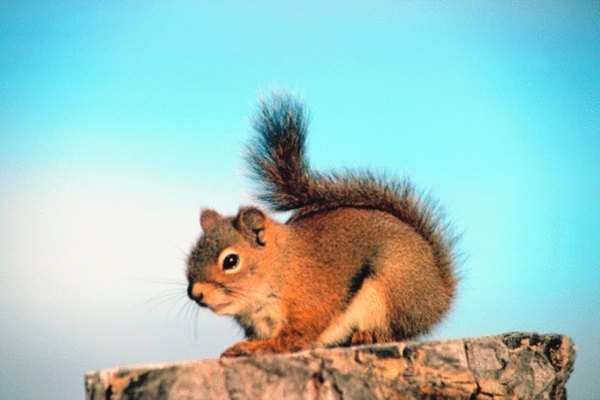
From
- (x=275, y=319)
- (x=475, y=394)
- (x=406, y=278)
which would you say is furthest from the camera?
(x=406, y=278)

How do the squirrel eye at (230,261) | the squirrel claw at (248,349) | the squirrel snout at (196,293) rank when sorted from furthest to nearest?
the squirrel eye at (230,261) → the squirrel snout at (196,293) → the squirrel claw at (248,349)

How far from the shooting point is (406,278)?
13.6 feet

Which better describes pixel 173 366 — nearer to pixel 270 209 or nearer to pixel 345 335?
pixel 345 335

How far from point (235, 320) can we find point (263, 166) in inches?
38.2

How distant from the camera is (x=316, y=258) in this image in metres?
4.20

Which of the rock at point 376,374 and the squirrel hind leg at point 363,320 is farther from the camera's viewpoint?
the squirrel hind leg at point 363,320

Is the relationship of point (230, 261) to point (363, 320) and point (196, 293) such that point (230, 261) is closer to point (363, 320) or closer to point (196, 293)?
point (196, 293)

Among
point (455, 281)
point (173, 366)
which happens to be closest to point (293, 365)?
point (173, 366)

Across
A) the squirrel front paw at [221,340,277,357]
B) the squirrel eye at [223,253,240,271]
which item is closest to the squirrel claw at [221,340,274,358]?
the squirrel front paw at [221,340,277,357]

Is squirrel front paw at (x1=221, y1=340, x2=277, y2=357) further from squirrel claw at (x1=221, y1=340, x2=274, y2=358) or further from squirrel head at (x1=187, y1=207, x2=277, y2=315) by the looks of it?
squirrel head at (x1=187, y1=207, x2=277, y2=315)

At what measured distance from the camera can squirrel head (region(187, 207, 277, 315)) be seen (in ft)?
12.3

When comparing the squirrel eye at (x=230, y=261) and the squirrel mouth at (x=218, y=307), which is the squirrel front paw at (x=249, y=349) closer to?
the squirrel mouth at (x=218, y=307)

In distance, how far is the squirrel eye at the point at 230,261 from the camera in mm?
3846

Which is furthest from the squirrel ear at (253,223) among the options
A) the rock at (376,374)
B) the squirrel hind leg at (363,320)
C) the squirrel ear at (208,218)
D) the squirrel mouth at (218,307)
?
the rock at (376,374)
